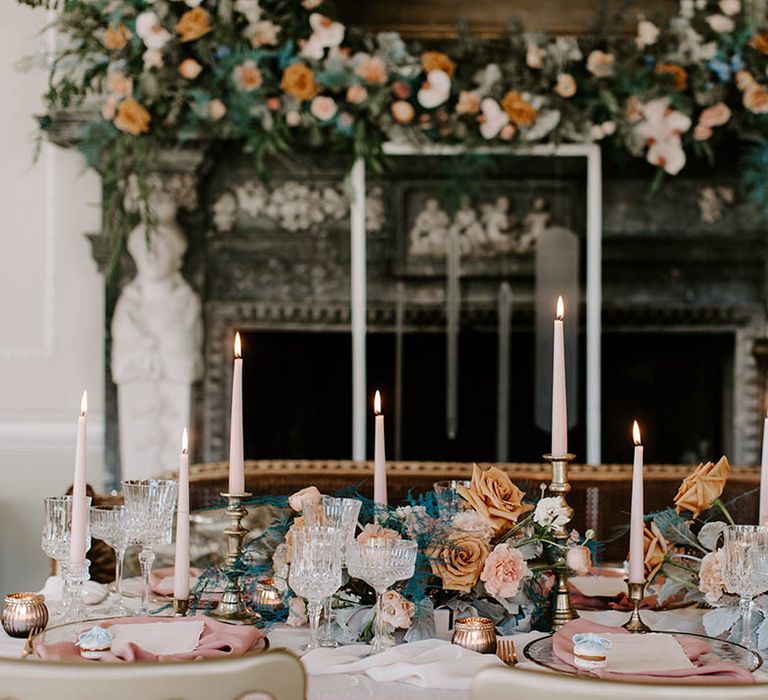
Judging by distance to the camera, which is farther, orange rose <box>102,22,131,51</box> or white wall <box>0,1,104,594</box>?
white wall <box>0,1,104,594</box>

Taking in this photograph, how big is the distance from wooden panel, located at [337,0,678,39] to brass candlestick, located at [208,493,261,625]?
2.41 metres

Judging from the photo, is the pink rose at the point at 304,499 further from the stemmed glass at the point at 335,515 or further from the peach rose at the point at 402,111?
the peach rose at the point at 402,111

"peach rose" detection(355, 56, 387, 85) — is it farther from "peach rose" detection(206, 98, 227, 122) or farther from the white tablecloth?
the white tablecloth

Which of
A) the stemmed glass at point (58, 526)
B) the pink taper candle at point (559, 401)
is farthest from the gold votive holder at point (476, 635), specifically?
the stemmed glass at point (58, 526)

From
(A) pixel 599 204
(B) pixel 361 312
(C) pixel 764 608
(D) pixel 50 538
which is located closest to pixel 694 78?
(A) pixel 599 204

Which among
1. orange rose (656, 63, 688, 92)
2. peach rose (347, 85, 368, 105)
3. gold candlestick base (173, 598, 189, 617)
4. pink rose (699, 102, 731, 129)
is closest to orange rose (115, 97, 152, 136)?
peach rose (347, 85, 368, 105)

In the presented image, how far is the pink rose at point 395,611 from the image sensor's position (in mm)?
1602

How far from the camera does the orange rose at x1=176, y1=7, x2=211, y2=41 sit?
11.2ft

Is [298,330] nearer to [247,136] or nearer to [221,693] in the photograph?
[247,136]

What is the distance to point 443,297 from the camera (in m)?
3.74

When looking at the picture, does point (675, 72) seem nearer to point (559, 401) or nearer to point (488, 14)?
point (488, 14)

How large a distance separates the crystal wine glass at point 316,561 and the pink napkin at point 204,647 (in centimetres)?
9

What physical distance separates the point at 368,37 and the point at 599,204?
3.05ft

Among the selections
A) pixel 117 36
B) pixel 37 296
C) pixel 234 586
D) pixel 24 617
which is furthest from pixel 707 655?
pixel 37 296
